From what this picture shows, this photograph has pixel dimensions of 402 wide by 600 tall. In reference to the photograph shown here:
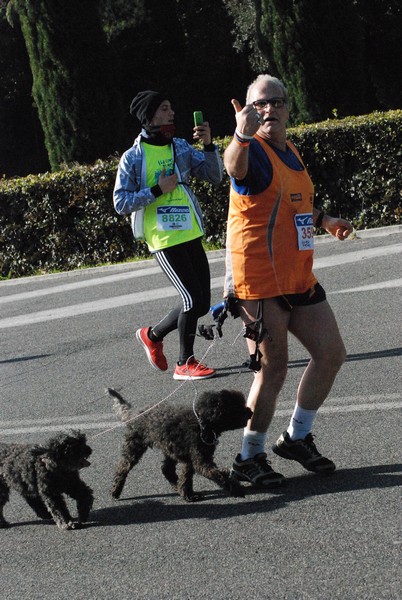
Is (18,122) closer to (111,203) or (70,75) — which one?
(70,75)

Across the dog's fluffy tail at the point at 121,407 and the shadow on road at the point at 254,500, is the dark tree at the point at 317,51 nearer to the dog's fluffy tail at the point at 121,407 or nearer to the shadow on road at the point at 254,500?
the dog's fluffy tail at the point at 121,407

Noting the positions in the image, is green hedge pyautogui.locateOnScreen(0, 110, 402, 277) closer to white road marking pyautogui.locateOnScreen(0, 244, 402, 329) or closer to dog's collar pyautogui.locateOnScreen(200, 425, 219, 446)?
white road marking pyautogui.locateOnScreen(0, 244, 402, 329)

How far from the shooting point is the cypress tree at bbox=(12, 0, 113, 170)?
2272 cm

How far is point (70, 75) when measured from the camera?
2348 centimetres

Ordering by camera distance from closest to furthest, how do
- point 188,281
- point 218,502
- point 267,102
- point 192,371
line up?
point 267,102 → point 218,502 → point 188,281 → point 192,371

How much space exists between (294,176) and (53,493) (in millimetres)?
1987

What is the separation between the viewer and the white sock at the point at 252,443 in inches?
203

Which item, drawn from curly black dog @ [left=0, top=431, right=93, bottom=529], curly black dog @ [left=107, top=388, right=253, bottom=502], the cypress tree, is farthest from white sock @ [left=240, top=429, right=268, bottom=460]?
the cypress tree

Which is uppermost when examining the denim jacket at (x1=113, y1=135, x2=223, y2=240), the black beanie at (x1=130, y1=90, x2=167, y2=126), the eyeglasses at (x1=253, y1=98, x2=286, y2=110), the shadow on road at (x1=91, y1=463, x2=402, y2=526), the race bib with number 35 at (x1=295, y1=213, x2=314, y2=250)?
the eyeglasses at (x1=253, y1=98, x2=286, y2=110)

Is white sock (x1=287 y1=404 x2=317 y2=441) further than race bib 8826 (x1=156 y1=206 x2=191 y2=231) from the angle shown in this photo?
No

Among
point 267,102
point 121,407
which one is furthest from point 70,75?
point 267,102

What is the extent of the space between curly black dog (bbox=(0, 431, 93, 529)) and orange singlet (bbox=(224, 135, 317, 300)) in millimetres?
1145

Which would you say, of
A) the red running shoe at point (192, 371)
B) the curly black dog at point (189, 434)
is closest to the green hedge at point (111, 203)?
the red running shoe at point (192, 371)

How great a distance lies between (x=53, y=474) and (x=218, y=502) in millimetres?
853
